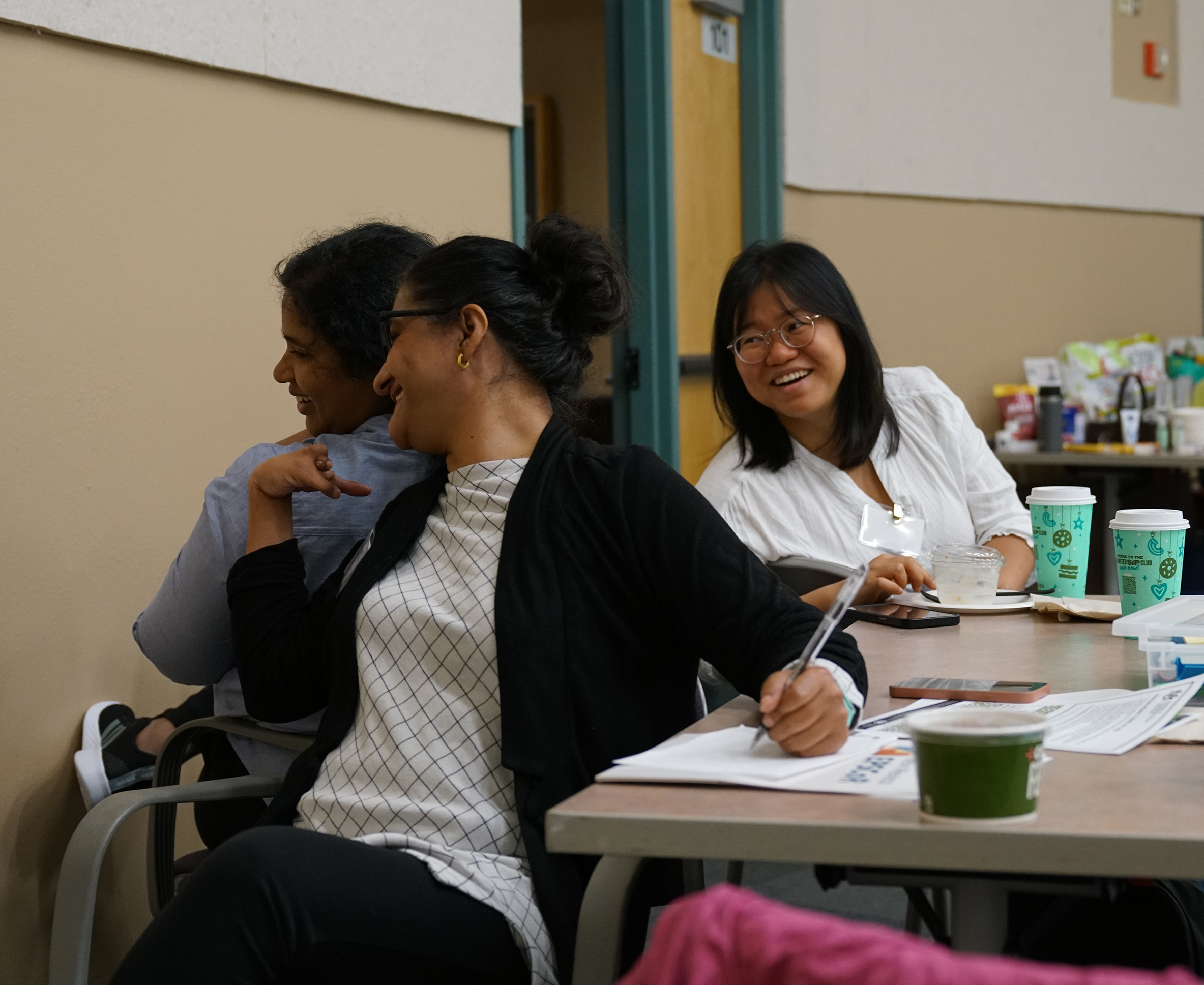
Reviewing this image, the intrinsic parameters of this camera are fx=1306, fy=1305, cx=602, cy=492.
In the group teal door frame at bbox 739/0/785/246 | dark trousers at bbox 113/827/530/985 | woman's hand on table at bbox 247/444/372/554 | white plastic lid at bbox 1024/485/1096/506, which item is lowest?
dark trousers at bbox 113/827/530/985

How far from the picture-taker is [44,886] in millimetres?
2229

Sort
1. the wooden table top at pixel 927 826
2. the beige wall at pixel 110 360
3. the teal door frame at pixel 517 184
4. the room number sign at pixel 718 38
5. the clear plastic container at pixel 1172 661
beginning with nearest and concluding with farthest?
1. the wooden table top at pixel 927 826
2. the clear plastic container at pixel 1172 661
3. the beige wall at pixel 110 360
4. the teal door frame at pixel 517 184
5. the room number sign at pixel 718 38

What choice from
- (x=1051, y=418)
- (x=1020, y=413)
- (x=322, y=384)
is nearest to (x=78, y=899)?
(x=322, y=384)

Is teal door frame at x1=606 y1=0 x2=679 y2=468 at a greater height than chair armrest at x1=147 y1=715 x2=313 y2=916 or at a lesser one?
greater

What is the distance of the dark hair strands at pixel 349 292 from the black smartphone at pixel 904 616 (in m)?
0.78

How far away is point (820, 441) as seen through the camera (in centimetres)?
A: 246

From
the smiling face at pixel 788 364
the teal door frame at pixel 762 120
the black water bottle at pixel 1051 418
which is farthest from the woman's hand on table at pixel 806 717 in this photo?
the black water bottle at pixel 1051 418

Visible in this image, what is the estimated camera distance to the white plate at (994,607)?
187 centimetres

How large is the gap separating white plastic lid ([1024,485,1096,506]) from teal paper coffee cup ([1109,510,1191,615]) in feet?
0.57

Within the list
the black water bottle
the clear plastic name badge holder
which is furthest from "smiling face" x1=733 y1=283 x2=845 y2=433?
the black water bottle

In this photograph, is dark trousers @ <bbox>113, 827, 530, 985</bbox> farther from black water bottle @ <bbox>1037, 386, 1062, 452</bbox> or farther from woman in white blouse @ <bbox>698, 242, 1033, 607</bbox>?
black water bottle @ <bbox>1037, 386, 1062, 452</bbox>

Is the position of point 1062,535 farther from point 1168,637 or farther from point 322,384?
point 322,384

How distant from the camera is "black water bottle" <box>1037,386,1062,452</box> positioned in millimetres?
4895

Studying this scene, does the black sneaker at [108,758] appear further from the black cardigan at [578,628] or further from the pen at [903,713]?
the pen at [903,713]
